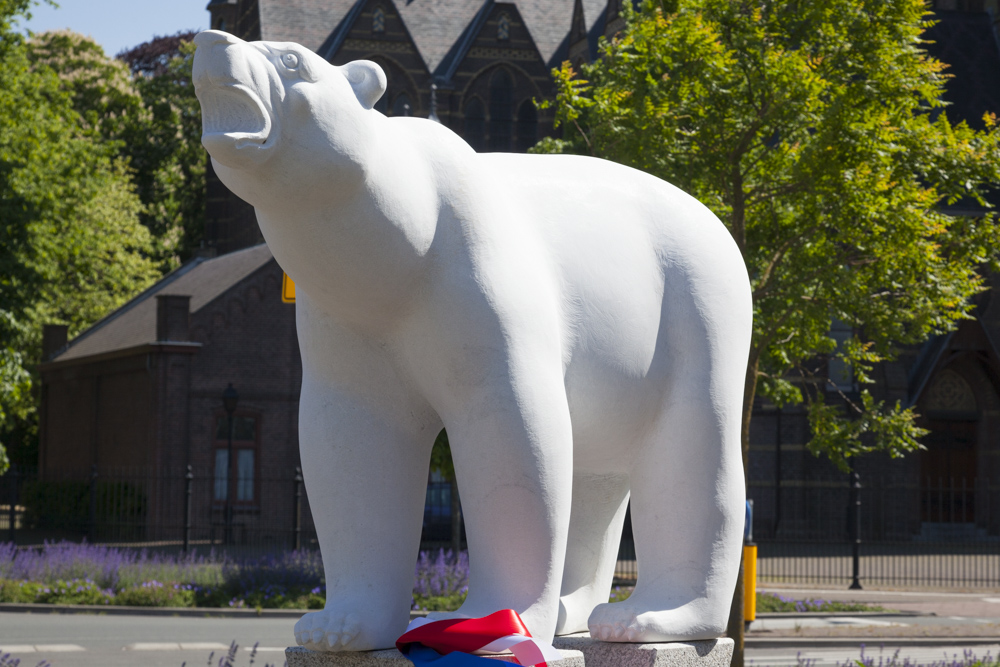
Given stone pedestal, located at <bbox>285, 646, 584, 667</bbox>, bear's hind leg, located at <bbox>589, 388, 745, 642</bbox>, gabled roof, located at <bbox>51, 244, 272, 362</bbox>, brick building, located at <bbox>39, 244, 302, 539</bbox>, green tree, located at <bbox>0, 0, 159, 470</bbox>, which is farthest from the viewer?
gabled roof, located at <bbox>51, 244, 272, 362</bbox>

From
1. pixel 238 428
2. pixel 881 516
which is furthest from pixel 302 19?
pixel 881 516

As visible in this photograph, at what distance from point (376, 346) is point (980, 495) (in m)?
30.2

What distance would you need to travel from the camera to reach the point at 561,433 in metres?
3.40

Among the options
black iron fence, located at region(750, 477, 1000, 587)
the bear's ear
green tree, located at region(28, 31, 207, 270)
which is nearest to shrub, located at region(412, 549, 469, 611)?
the bear's ear

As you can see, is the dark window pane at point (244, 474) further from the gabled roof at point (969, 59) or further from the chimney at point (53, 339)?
the gabled roof at point (969, 59)

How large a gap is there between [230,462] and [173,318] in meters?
3.51

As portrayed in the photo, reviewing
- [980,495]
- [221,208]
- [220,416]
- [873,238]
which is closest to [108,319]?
[220,416]

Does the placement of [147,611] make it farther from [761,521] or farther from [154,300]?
[154,300]

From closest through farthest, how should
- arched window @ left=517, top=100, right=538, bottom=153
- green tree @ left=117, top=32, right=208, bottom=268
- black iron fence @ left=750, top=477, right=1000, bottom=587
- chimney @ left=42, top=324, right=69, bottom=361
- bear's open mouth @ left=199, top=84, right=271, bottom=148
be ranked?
bear's open mouth @ left=199, top=84, right=271, bottom=148 < black iron fence @ left=750, top=477, right=1000, bottom=587 < chimney @ left=42, top=324, right=69, bottom=361 < arched window @ left=517, top=100, right=538, bottom=153 < green tree @ left=117, top=32, right=208, bottom=268

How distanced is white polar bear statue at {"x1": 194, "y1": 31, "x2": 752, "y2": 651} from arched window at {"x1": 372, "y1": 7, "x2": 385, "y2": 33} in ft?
134

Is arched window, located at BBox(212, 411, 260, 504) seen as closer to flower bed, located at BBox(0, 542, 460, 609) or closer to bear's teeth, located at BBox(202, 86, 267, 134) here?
flower bed, located at BBox(0, 542, 460, 609)

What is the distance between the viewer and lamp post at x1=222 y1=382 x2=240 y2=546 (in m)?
25.1

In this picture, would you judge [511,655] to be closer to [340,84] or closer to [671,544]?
[671,544]

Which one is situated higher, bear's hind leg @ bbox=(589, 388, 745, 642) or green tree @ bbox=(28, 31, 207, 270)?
green tree @ bbox=(28, 31, 207, 270)
